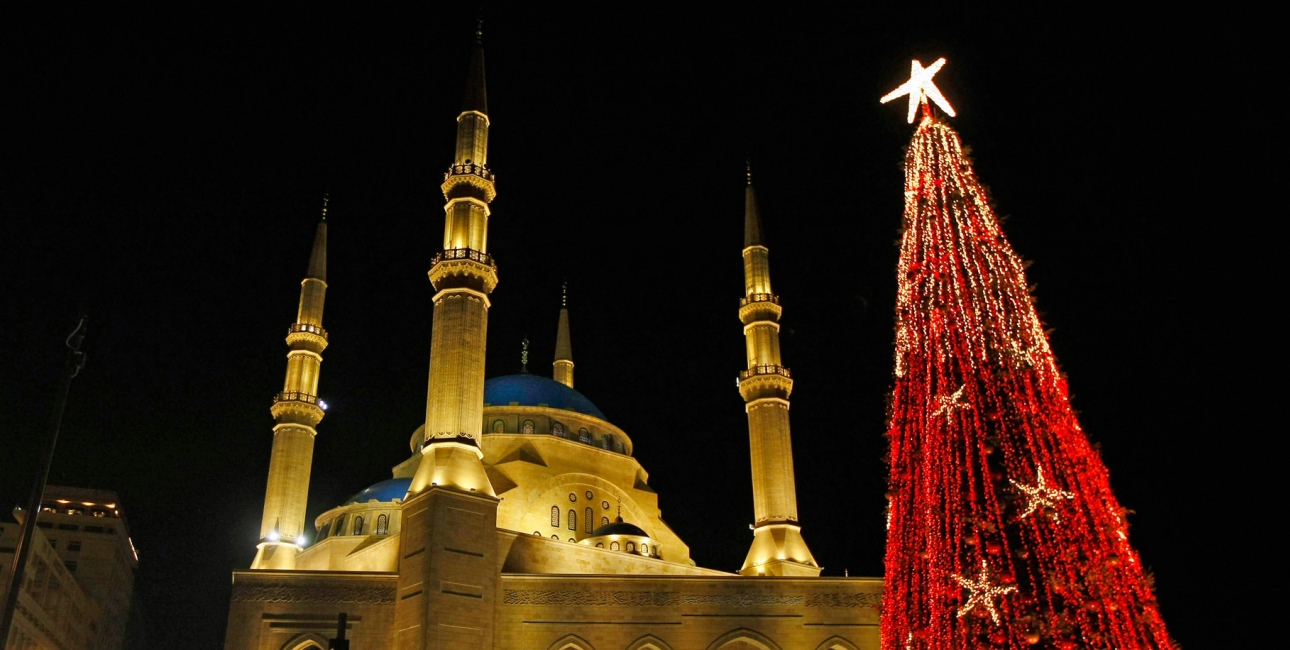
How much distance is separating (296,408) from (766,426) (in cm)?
1259

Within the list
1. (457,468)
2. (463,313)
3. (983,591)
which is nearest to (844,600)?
(457,468)

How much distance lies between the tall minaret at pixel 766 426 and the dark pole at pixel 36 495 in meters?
18.0

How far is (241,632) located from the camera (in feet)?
65.1

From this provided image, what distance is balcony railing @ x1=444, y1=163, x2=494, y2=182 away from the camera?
24.0 meters

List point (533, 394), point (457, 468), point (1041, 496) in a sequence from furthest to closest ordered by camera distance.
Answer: point (533, 394) → point (457, 468) → point (1041, 496)

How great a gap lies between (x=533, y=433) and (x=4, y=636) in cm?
2128

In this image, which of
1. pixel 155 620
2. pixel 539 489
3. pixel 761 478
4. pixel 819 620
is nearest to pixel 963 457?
pixel 819 620

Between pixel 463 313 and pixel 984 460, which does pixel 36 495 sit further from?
pixel 463 313

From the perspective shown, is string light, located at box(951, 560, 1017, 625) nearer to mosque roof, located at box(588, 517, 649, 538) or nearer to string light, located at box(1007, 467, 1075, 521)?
string light, located at box(1007, 467, 1075, 521)

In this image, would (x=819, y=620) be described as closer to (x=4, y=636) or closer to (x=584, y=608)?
(x=584, y=608)

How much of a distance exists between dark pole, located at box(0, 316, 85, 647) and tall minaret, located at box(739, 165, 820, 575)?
710 inches

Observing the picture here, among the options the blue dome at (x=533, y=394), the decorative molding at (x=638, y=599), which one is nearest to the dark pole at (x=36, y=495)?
the decorative molding at (x=638, y=599)

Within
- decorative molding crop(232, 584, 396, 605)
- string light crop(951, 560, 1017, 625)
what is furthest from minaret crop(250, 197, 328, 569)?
string light crop(951, 560, 1017, 625)

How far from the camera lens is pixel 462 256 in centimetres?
2281
